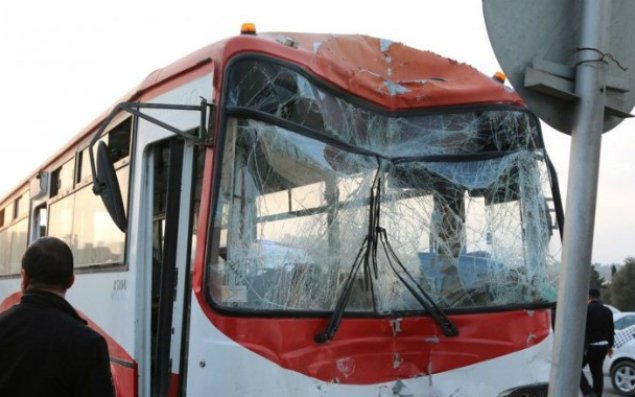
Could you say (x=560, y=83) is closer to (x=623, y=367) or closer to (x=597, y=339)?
(x=597, y=339)

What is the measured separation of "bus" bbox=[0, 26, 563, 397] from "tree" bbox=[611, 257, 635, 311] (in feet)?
136

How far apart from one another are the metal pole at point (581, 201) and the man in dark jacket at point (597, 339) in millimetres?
7688

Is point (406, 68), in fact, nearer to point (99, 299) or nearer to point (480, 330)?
point (480, 330)

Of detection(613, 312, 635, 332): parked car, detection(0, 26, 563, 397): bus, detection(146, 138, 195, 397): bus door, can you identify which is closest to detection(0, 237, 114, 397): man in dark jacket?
detection(0, 26, 563, 397): bus

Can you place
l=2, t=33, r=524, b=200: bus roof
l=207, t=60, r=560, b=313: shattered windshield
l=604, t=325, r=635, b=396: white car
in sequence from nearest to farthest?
l=207, t=60, r=560, b=313: shattered windshield < l=2, t=33, r=524, b=200: bus roof < l=604, t=325, r=635, b=396: white car

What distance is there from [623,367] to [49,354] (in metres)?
12.8

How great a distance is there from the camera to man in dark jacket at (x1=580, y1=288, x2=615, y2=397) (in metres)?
9.68

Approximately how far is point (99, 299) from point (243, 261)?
5.71 feet

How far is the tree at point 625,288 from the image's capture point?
42.4 metres

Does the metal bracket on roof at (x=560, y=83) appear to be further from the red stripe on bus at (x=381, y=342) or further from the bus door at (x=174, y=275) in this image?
the bus door at (x=174, y=275)

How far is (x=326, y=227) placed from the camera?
3.91 metres

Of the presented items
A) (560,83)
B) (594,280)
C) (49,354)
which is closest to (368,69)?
(560,83)

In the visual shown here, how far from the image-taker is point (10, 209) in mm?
9719

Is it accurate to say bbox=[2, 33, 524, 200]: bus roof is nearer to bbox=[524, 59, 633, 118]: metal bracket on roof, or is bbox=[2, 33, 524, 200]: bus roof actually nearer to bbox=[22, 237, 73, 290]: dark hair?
bbox=[22, 237, 73, 290]: dark hair
